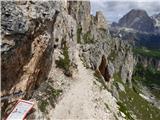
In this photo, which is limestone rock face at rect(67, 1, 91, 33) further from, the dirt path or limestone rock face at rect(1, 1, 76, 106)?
limestone rock face at rect(1, 1, 76, 106)

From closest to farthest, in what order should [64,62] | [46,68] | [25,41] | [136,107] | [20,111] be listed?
[20,111] < [25,41] < [46,68] < [64,62] < [136,107]

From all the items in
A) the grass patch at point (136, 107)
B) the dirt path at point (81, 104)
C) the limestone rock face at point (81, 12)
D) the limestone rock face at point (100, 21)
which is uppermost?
the limestone rock face at point (81, 12)

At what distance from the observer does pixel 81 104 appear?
51812 millimetres

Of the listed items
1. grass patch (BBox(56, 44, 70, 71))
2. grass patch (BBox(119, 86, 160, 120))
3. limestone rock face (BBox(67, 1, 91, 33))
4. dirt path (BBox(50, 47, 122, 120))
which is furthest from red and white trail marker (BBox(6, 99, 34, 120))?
limestone rock face (BBox(67, 1, 91, 33))

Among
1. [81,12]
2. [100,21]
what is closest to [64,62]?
[81,12]

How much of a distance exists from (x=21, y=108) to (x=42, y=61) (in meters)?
10.9

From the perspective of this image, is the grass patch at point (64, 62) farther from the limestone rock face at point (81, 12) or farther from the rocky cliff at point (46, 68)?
the limestone rock face at point (81, 12)

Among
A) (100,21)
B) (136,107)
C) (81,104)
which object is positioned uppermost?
(100,21)

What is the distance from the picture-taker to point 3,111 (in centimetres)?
3422

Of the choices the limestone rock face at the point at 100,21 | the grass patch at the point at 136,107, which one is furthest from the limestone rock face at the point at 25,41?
the limestone rock face at the point at 100,21

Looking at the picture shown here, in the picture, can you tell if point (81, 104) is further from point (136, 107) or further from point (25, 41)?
point (136, 107)

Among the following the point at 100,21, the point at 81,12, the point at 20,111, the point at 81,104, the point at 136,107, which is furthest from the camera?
the point at 100,21

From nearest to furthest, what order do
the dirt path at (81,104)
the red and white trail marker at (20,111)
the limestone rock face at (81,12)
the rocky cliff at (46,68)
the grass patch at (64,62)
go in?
the red and white trail marker at (20,111) < the rocky cliff at (46,68) < the dirt path at (81,104) < the grass patch at (64,62) < the limestone rock face at (81,12)

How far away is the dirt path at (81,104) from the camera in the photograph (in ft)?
157
